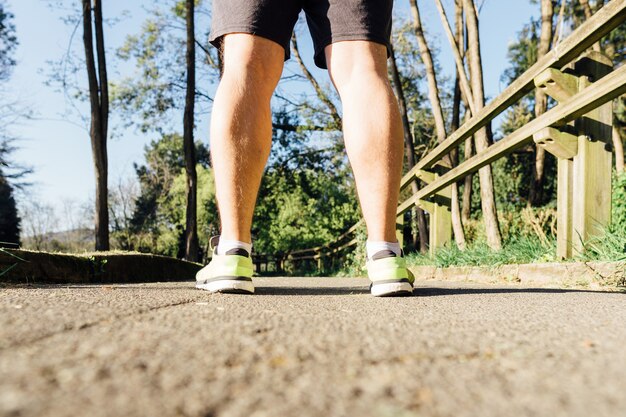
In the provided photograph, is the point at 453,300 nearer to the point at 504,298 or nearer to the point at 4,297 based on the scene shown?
the point at 504,298

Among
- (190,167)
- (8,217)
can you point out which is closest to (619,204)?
(190,167)

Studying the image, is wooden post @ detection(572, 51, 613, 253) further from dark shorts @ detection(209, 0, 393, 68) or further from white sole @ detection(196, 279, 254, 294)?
A: white sole @ detection(196, 279, 254, 294)

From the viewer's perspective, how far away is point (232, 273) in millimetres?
1790

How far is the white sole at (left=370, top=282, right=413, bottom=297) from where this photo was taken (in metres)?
1.78

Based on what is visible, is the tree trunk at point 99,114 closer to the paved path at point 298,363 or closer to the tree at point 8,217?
the paved path at point 298,363

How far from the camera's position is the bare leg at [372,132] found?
190 cm

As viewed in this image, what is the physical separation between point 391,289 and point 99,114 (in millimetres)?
9350

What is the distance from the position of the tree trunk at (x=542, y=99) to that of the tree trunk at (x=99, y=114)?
25.2ft

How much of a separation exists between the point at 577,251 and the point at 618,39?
14.1 meters

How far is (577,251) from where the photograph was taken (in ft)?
9.59

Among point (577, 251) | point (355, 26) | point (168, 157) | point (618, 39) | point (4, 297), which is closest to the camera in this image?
point (4, 297)

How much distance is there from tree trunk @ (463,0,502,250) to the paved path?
4653 mm

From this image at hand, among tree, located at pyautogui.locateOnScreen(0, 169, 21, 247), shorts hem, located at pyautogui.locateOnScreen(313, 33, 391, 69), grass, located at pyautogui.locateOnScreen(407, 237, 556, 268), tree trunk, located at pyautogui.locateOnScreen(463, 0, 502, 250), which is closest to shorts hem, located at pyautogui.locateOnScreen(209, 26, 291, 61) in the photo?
shorts hem, located at pyautogui.locateOnScreen(313, 33, 391, 69)

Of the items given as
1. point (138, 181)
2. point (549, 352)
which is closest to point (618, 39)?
point (549, 352)
